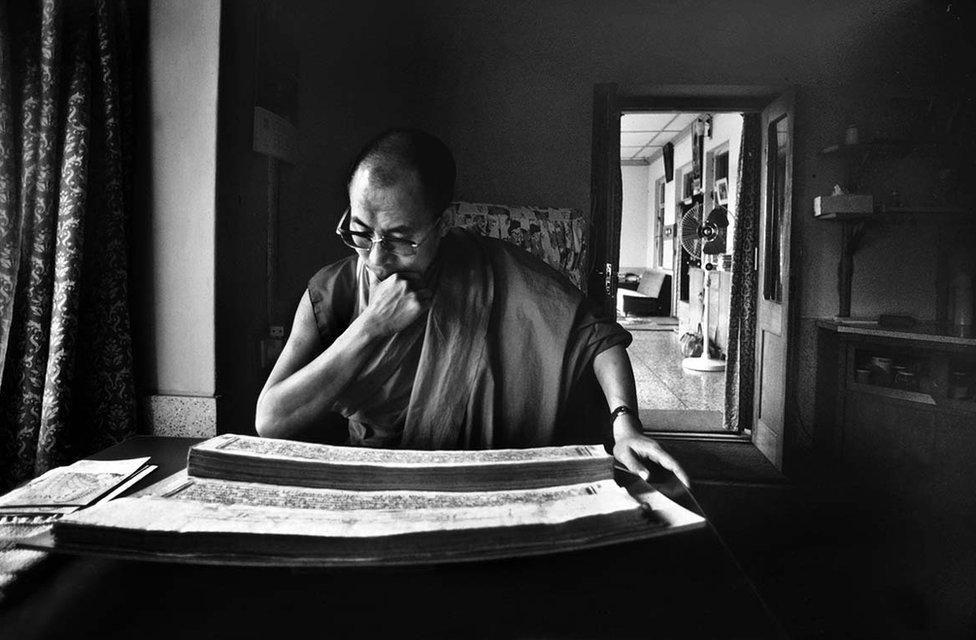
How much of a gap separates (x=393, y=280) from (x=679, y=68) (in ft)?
8.46

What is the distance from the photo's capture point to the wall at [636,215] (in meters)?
9.68

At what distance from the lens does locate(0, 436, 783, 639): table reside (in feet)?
1.48

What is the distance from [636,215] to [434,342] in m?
9.33

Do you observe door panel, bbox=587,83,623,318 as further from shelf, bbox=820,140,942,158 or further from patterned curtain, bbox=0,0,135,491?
patterned curtain, bbox=0,0,135,491

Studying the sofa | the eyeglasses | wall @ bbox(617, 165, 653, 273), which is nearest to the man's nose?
the eyeglasses

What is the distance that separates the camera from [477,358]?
2.97 feet

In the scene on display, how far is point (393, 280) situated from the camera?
33.2 inches

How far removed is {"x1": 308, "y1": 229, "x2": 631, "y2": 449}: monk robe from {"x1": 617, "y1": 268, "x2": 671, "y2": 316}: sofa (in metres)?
8.01

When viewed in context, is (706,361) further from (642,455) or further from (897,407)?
(642,455)

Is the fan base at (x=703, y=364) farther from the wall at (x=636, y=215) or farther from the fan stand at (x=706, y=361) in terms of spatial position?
the wall at (x=636, y=215)

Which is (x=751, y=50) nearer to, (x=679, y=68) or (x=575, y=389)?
(x=679, y=68)

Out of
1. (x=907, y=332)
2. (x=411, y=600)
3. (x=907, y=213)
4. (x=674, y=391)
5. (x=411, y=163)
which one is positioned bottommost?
(x=674, y=391)

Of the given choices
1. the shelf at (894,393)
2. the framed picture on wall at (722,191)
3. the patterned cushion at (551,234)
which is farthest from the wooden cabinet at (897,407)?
the framed picture on wall at (722,191)

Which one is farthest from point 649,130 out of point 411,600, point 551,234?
point 411,600
